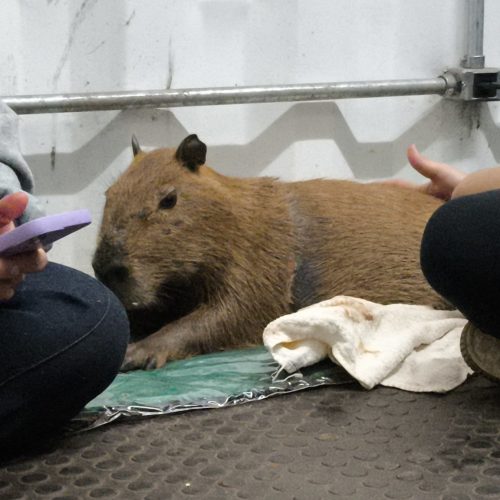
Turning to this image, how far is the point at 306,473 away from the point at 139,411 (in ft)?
1.13

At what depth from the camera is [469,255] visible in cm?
150

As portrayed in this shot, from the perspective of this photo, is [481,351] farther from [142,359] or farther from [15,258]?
[15,258]

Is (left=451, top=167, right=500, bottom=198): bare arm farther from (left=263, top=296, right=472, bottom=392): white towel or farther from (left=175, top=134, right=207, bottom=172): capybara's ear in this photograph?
(left=175, top=134, right=207, bottom=172): capybara's ear

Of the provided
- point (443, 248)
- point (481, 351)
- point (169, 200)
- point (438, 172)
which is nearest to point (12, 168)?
point (169, 200)

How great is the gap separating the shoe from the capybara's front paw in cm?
57

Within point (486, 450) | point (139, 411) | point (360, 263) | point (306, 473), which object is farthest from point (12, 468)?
point (360, 263)

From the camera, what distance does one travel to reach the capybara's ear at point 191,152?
1968 mm

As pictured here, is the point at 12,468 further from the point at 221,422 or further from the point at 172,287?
the point at 172,287

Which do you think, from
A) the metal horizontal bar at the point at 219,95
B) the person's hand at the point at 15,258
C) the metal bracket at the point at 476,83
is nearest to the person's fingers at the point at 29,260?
the person's hand at the point at 15,258

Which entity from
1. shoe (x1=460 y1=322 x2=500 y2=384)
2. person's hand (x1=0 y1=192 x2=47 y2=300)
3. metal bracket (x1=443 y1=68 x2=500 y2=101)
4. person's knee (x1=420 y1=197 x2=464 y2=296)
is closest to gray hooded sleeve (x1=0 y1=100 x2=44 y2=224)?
person's hand (x1=0 y1=192 x2=47 y2=300)

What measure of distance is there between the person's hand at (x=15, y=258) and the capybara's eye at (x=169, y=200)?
68cm

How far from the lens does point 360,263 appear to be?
6.66ft

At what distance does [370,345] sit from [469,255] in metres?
0.37

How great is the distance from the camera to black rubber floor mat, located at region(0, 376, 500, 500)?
51.2 inches
